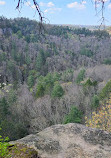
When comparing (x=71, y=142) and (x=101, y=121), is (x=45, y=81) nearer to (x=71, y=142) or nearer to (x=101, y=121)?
(x=101, y=121)

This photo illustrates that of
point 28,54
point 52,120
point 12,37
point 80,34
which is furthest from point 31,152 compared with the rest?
point 80,34

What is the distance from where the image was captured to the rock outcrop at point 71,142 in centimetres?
360

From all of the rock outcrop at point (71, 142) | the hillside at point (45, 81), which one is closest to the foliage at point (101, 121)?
the rock outcrop at point (71, 142)

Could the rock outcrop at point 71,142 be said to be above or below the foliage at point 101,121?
above

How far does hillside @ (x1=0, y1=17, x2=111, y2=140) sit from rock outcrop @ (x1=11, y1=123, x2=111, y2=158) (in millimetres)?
2716

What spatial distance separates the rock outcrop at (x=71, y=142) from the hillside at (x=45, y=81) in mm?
2716

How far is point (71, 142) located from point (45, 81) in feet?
94.4

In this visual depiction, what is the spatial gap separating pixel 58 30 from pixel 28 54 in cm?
5006

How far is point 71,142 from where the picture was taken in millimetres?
4023

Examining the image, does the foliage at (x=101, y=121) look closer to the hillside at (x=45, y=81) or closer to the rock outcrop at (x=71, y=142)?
the rock outcrop at (x=71, y=142)

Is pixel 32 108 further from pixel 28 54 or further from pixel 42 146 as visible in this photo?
pixel 28 54

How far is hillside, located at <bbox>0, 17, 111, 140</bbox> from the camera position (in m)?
17.4

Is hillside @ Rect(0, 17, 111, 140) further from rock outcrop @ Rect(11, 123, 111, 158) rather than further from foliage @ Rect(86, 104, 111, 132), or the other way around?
foliage @ Rect(86, 104, 111, 132)

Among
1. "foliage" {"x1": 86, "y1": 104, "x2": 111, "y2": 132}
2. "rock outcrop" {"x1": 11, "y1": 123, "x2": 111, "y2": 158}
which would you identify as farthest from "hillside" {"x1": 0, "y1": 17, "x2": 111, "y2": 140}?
"foliage" {"x1": 86, "y1": 104, "x2": 111, "y2": 132}
